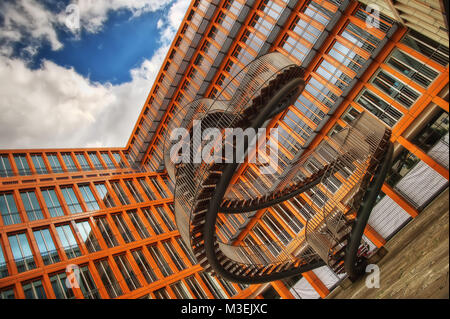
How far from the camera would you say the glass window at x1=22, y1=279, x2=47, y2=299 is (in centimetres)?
1838

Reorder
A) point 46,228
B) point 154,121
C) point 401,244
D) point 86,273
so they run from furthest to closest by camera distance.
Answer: point 154,121, point 46,228, point 86,273, point 401,244

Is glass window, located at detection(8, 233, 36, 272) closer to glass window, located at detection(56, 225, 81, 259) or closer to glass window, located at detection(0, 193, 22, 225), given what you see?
glass window, located at detection(0, 193, 22, 225)

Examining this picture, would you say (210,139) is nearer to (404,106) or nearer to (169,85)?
(404,106)

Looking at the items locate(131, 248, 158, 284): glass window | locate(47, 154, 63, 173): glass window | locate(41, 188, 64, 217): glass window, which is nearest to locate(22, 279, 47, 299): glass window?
locate(41, 188, 64, 217): glass window

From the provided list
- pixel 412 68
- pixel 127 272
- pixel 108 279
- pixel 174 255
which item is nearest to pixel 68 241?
pixel 108 279

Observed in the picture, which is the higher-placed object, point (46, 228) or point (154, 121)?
point (154, 121)

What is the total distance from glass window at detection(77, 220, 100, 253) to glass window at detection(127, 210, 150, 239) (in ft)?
13.6

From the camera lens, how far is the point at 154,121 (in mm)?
36469

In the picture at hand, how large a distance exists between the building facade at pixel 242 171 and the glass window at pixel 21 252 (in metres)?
0.08

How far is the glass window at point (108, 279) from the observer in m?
20.8

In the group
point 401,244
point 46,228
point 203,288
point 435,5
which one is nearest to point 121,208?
point 46,228

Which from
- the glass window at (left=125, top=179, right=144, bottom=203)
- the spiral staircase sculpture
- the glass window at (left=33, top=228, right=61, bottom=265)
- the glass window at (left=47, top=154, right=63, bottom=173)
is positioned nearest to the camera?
the spiral staircase sculpture

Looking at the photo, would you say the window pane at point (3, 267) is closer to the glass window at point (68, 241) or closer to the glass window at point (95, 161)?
the glass window at point (68, 241)

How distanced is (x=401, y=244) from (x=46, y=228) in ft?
81.9
